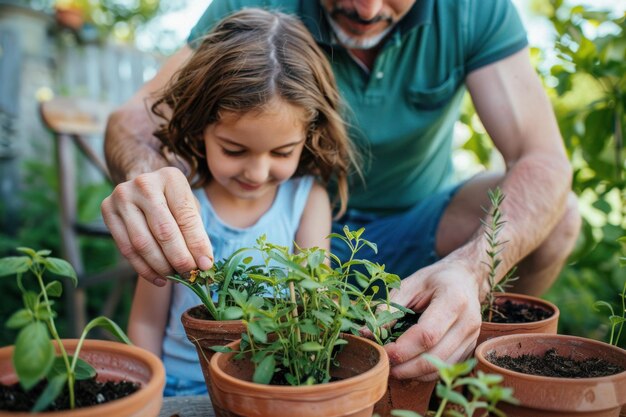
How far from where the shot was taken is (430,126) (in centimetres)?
233

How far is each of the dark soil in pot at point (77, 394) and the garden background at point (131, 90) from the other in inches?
38.4

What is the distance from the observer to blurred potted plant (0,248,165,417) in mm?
701

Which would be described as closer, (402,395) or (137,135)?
(402,395)

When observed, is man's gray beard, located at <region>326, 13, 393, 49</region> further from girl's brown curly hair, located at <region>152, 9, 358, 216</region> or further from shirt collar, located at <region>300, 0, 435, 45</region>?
girl's brown curly hair, located at <region>152, 9, 358, 216</region>

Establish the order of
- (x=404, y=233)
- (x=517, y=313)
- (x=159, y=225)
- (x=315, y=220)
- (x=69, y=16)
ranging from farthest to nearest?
1. (x=69, y=16)
2. (x=404, y=233)
3. (x=315, y=220)
4. (x=517, y=313)
5. (x=159, y=225)

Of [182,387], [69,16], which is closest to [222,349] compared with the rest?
[182,387]

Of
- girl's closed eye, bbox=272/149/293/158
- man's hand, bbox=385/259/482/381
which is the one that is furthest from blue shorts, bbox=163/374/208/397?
man's hand, bbox=385/259/482/381

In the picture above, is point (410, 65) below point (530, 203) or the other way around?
the other way around

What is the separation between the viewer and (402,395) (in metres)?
1.10

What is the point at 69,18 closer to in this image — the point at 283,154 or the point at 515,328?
the point at 283,154

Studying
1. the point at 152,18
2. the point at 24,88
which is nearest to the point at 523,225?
the point at 24,88

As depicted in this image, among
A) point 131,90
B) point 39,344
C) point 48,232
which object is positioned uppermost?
point 39,344

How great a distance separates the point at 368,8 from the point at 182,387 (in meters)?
1.25

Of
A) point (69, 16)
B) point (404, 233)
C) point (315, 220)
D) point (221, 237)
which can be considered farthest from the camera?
point (69, 16)
